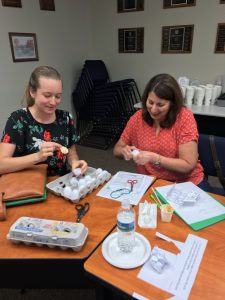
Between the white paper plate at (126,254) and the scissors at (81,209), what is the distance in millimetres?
176

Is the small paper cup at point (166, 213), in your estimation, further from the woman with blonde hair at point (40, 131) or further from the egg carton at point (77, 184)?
the woman with blonde hair at point (40, 131)

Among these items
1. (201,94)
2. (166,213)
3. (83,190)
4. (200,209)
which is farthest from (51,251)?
(201,94)

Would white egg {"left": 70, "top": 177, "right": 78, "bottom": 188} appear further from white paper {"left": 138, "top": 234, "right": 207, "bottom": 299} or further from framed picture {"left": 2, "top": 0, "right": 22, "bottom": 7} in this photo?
framed picture {"left": 2, "top": 0, "right": 22, "bottom": 7}

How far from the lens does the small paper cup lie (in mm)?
1021

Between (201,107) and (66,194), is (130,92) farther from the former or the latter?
(66,194)

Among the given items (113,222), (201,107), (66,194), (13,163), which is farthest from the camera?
(201,107)

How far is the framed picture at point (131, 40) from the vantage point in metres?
3.37

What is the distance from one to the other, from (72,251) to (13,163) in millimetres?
587

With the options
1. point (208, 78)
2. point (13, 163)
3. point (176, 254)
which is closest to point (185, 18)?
point (208, 78)

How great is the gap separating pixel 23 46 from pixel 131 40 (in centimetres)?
143

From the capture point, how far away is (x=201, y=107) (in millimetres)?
2758

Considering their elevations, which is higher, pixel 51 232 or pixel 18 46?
pixel 18 46

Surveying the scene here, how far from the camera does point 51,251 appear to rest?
0.90 m

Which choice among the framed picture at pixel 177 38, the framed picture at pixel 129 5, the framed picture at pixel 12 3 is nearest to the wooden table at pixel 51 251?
the framed picture at pixel 12 3
